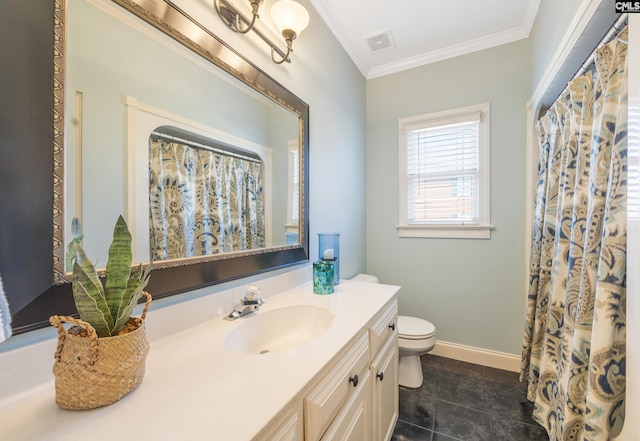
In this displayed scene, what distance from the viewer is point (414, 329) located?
6.31 ft

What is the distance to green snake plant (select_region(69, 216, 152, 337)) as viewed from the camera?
54cm

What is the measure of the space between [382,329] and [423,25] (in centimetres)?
217

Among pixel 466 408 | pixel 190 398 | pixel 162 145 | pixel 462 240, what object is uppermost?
pixel 162 145

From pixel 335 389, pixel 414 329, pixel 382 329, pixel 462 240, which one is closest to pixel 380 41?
pixel 462 240

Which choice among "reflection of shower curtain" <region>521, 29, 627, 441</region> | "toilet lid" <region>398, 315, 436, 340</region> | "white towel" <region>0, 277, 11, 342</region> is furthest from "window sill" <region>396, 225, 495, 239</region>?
"white towel" <region>0, 277, 11, 342</region>

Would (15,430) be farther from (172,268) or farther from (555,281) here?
(555,281)

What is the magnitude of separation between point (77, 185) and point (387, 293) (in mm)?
1338

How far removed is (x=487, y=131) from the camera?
84.1 inches

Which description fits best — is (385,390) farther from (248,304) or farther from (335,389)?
(248,304)

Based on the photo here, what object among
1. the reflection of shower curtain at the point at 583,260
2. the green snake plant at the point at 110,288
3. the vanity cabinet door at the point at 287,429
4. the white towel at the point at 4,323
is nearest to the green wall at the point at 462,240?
the reflection of shower curtain at the point at 583,260

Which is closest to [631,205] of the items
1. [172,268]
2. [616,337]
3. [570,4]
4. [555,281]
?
[616,337]

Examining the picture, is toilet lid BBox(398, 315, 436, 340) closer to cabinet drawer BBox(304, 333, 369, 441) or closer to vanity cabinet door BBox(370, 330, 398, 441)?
vanity cabinet door BBox(370, 330, 398, 441)

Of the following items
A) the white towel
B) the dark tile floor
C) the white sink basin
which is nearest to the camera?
the white towel

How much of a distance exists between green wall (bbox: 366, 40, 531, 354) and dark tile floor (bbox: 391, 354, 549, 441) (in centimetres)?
29
